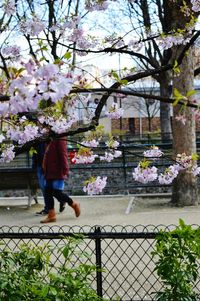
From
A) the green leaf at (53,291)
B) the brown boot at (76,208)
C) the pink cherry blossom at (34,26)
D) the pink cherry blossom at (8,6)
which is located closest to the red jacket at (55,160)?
the brown boot at (76,208)

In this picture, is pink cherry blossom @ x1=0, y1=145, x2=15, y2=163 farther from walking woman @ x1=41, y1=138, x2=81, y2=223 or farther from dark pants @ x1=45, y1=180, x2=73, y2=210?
dark pants @ x1=45, y1=180, x2=73, y2=210

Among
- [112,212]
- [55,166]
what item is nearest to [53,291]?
[55,166]

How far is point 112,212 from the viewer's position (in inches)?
393

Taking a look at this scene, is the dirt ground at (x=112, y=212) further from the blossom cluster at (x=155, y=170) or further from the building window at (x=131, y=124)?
the building window at (x=131, y=124)

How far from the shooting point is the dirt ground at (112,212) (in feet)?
29.3

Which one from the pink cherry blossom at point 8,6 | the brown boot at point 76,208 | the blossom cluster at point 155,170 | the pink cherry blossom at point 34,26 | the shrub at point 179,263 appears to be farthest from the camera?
the brown boot at point 76,208

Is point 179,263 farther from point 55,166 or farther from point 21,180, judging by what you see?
point 21,180

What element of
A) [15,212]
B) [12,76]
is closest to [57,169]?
[15,212]

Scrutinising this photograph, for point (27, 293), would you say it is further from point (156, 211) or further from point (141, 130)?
point (141, 130)

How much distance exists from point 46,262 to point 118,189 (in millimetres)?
9550

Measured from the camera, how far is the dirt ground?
29.3 ft

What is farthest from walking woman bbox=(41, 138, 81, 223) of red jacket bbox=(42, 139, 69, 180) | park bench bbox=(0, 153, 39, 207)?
park bench bbox=(0, 153, 39, 207)

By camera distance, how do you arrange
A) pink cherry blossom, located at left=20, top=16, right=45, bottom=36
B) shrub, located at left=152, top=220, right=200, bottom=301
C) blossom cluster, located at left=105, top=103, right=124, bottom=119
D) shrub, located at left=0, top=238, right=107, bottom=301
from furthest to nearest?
blossom cluster, located at left=105, top=103, right=124, bottom=119 → pink cherry blossom, located at left=20, top=16, right=45, bottom=36 → shrub, located at left=152, top=220, right=200, bottom=301 → shrub, located at left=0, top=238, right=107, bottom=301

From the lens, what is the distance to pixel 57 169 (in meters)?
8.86
